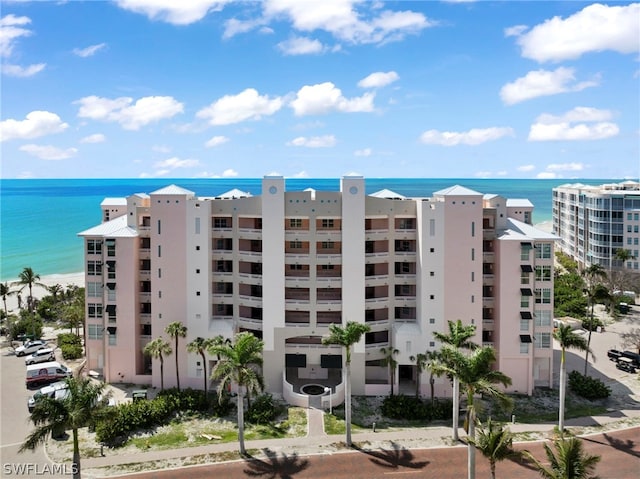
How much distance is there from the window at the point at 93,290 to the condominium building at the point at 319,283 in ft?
0.48

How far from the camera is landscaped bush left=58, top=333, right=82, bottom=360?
199 feet

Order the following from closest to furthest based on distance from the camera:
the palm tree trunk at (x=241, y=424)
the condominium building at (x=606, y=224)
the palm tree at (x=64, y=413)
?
1. the palm tree at (x=64, y=413)
2. the palm tree trunk at (x=241, y=424)
3. the condominium building at (x=606, y=224)

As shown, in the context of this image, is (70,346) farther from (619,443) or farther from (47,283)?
(47,283)

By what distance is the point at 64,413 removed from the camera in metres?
29.3

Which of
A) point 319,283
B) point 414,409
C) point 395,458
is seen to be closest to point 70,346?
point 319,283

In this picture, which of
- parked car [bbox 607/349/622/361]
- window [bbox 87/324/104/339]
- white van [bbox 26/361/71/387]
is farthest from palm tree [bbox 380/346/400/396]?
white van [bbox 26/361/71/387]

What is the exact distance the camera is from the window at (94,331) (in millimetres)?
55125

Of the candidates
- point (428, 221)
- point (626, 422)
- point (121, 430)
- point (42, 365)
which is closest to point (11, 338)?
point (42, 365)

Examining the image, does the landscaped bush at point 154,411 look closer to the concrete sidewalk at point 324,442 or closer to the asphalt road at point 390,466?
the concrete sidewalk at point 324,442

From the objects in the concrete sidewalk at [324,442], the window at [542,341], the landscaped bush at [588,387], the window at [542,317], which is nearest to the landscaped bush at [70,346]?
the concrete sidewalk at [324,442]

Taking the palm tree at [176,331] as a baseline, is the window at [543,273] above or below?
above

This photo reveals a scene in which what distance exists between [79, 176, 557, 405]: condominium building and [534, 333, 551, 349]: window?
0.15 meters

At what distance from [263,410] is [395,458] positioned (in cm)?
1330

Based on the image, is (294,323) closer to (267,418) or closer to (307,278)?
(307,278)
